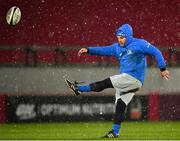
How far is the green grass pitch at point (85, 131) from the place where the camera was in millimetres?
12867

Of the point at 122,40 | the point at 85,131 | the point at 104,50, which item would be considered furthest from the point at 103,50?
the point at 85,131

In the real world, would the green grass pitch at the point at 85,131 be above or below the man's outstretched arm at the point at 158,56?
below

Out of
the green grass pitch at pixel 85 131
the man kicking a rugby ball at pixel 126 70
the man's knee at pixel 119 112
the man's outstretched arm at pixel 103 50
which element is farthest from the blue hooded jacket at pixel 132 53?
the green grass pitch at pixel 85 131

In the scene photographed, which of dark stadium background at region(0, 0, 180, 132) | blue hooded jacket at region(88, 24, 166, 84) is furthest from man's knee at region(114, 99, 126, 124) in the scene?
dark stadium background at region(0, 0, 180, 132)

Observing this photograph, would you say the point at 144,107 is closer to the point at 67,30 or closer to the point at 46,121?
the point at 46,121

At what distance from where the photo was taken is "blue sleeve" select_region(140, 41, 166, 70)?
39.2 ft

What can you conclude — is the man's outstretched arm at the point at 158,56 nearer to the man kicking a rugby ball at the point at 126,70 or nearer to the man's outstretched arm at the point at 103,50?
the man kicking a rugby ball at the point at 126,70

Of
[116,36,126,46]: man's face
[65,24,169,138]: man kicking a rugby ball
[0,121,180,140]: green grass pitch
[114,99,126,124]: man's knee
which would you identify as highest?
[116,36,126,46]: man's face

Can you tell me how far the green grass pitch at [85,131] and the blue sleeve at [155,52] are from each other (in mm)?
1347

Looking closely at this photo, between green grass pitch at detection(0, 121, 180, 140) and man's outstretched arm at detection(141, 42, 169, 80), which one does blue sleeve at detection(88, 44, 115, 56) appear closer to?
man's outstretched arm at detection(141, 42, 169, 80)

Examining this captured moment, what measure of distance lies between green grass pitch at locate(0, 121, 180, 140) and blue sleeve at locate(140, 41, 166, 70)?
135 centimetres

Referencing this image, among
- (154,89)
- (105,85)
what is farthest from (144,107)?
(105,85)

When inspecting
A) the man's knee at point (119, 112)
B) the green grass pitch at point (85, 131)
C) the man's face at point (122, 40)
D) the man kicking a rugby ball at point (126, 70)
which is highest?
the man's face at point (122, 40)

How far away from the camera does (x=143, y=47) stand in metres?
12.2
